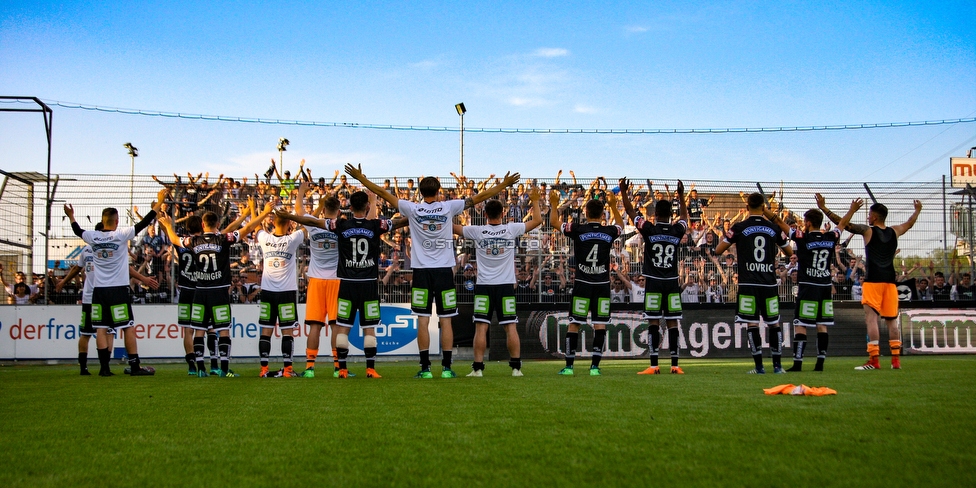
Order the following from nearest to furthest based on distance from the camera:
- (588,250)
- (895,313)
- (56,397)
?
(56,397), (588,250), (895,313)

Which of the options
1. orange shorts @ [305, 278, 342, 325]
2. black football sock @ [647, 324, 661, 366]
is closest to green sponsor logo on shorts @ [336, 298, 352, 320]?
orange shorts @ [305, 278, 342, 325]

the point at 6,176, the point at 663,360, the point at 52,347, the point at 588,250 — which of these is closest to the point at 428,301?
the point at 588,250

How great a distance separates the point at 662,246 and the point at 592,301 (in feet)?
4.33

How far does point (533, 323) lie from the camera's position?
17922mm

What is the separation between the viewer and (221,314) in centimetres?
1101

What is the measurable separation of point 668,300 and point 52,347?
14121mm

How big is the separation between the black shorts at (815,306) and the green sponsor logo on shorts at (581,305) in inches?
127

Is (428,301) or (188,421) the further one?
(428,301)

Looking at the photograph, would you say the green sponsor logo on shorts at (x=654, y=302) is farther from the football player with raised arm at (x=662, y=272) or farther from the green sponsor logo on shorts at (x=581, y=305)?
the green sponsor logo on shorts at (x=581, y=305)

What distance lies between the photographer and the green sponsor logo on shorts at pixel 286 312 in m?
11.0

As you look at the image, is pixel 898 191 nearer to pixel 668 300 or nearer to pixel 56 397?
pixel 668 300

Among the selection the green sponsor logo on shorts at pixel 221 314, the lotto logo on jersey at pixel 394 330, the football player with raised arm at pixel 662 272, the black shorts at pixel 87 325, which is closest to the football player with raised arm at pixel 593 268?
the football player with raised arm at pixel 662 272

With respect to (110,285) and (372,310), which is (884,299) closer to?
(372,310)

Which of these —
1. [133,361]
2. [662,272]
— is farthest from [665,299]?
[133,361]
